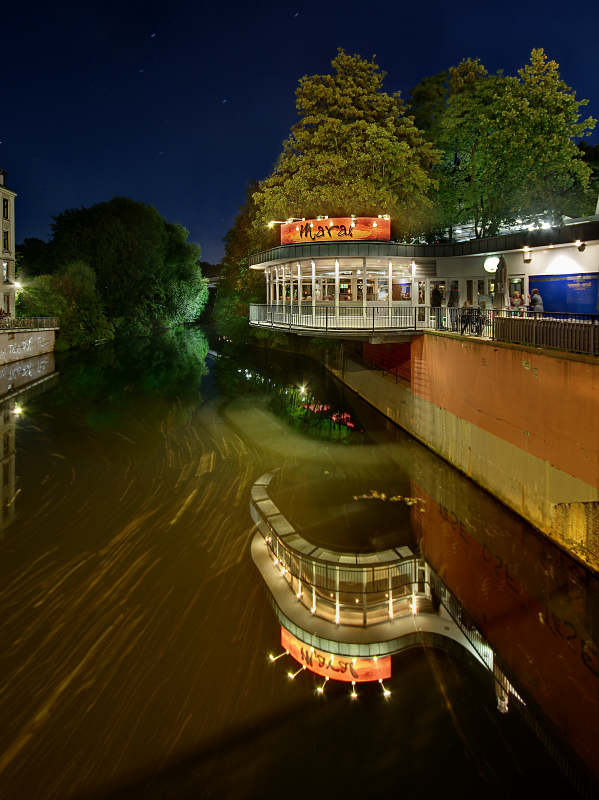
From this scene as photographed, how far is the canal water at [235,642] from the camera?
21.3 ft

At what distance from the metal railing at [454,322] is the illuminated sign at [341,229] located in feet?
9.77

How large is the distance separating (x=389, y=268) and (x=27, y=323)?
103 ft

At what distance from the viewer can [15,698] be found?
7.32 metres

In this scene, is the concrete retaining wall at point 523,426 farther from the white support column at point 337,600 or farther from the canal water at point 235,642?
the white support column at point 337,600

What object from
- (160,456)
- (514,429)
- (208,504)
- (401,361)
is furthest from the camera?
(401,361)

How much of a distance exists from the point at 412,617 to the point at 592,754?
3.13 metres

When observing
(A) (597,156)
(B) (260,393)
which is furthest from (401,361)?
(A) (597,156)

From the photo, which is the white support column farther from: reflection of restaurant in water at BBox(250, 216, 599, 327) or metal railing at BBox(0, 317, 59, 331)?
metal railing at BBox(0, 317, 59, 331)

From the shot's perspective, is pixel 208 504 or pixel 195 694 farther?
pixel 208 504

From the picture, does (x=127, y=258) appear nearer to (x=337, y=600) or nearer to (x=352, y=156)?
(x=352, y=156)

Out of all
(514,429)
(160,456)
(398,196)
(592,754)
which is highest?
(398,196)

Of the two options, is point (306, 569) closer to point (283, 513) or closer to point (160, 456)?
point (283, 513)

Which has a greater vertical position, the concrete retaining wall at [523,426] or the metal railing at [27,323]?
the metal railing at [27,323]

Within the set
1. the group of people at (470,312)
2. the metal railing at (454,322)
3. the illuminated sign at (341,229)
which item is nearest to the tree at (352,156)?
the illuminated sign at (341,229)
